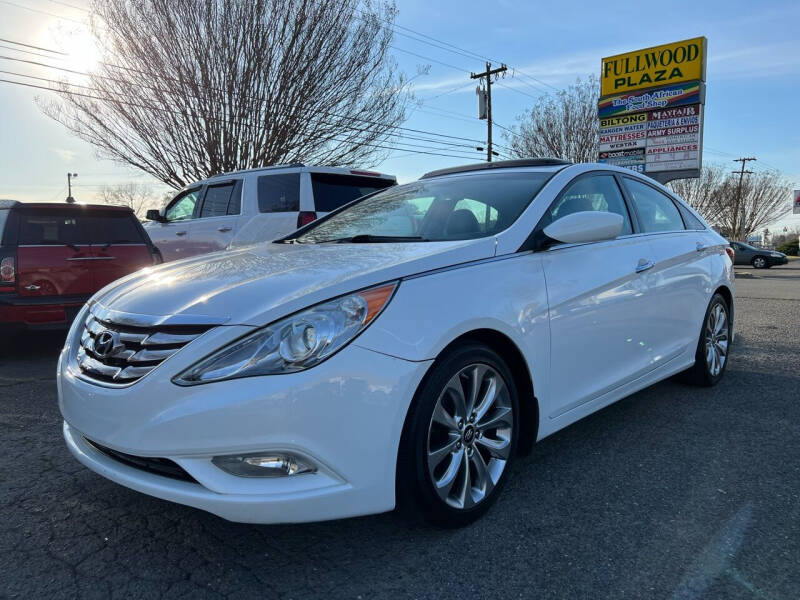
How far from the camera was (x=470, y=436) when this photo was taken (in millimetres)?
2477

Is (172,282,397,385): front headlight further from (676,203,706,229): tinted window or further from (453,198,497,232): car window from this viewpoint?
(676,203,706,229): tinted window

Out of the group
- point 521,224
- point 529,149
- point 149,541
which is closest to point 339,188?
point 521,224

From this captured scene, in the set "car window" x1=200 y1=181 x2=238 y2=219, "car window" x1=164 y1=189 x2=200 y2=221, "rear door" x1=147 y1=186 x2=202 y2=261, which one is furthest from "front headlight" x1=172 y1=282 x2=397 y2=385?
"car window" x1=164 y1=189 x2=200 y2=221

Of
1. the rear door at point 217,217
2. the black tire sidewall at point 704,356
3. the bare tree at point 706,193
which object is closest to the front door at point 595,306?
the black tire sidewall at point 704,356

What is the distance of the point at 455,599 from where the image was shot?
2006 millimetres

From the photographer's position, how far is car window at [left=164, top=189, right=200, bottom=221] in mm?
8625

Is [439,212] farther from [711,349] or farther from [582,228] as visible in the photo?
[711,349]

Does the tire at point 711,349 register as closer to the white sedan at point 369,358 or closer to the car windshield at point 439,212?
the white sedan at point 369,358

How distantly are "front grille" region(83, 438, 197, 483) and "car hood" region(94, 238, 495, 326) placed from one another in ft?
1.61

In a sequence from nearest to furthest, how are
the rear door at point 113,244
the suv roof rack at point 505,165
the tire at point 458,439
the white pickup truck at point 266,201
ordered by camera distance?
the tire at point 458,439, the suv roof rack at point 505,165, the rear door at point 113,244, the white pickup truck at point 266,201

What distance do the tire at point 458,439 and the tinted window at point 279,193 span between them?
5.15 metres

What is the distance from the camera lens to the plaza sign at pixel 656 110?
1639 cm

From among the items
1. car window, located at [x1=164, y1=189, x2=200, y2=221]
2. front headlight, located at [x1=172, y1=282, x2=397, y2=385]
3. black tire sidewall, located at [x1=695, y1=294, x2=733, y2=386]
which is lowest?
black tire sidewall, located at [x1=695, y1=294, x2=733, y2=386]

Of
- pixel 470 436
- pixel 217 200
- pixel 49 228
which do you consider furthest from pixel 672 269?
pixel 217 200
